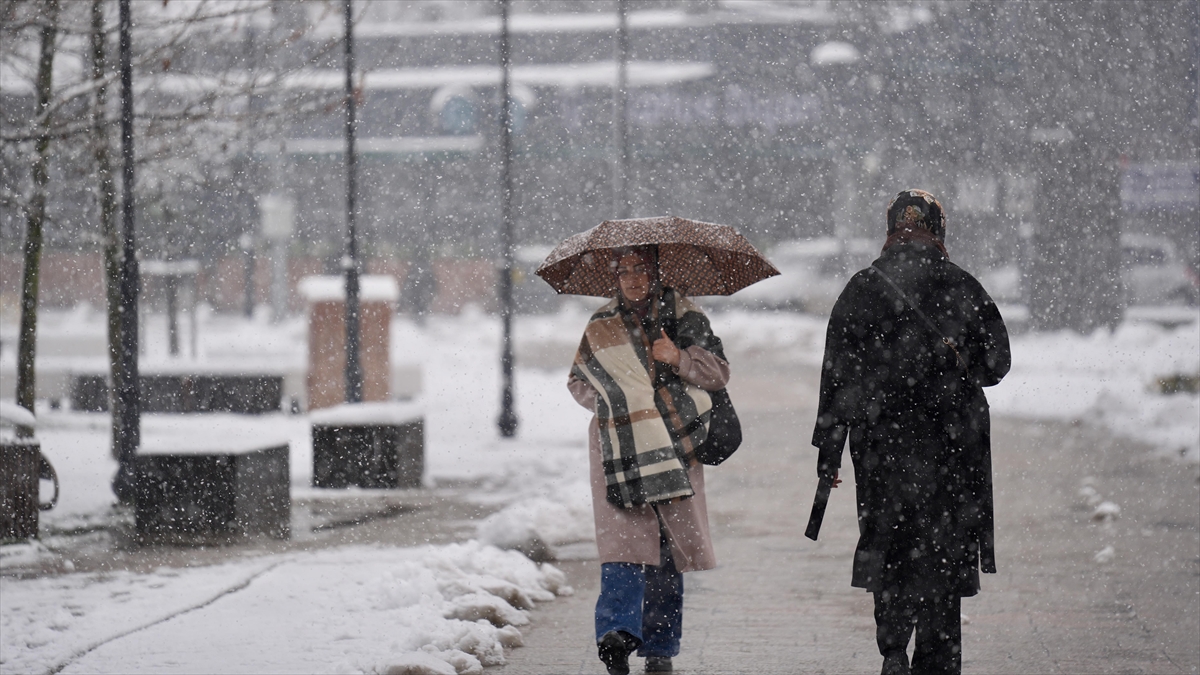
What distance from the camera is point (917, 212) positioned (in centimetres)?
506

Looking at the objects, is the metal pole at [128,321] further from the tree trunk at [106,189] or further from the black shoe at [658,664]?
the black shoe at [658,664]

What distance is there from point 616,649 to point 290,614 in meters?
2.05

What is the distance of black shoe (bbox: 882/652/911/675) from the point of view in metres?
5.00

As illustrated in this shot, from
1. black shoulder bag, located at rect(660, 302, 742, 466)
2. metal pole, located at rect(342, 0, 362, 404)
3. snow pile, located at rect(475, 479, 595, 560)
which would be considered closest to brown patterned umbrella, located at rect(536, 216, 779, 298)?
black shoulder bag, located at rect(660, 302, 742, 466)

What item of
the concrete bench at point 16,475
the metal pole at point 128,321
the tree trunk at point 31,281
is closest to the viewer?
the concrete bench at point 16,475

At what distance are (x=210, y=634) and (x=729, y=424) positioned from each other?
2.56m

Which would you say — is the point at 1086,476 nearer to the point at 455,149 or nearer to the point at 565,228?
the point at 455,149

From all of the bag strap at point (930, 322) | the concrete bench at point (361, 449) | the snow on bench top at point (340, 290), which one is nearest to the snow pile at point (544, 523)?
the concrete bench at point (361, 449)

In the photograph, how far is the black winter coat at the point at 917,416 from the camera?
5.02 m

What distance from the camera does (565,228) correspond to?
47.2 m

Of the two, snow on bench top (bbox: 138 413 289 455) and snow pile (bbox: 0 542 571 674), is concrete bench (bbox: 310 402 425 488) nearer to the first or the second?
snow on bench top (bbox: 138 413 289 455)

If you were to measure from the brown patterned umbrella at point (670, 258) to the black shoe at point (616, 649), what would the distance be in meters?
1.50

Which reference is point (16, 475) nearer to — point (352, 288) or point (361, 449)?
point (361, 449)

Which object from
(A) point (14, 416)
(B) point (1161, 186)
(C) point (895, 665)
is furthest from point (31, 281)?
(B) point (1161, 186)
